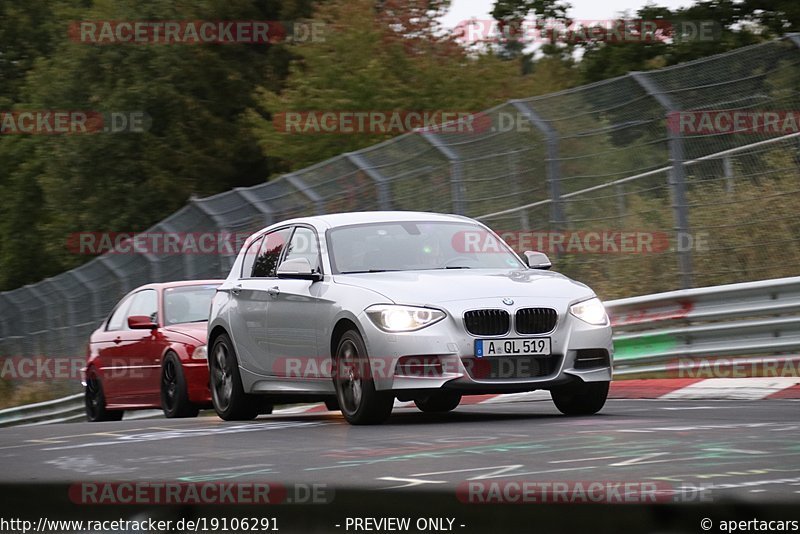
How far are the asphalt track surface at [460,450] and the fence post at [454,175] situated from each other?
546cm

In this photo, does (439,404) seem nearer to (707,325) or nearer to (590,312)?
(590,312)

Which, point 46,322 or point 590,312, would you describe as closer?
point 590,312

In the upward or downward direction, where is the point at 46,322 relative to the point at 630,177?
downward

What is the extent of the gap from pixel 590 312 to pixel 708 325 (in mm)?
3559

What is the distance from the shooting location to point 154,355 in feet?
49.0

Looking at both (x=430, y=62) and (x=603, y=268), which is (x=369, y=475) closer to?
(x=603, y=268)

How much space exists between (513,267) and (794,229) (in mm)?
3208

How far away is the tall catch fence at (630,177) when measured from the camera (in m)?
12.8

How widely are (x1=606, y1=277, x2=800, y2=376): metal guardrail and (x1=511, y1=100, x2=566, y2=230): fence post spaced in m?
1.23

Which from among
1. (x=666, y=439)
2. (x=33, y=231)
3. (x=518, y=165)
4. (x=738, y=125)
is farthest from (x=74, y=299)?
(x=33, y=231)

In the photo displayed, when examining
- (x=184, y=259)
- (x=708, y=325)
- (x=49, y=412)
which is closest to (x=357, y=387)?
Result: (x=708, y=325)

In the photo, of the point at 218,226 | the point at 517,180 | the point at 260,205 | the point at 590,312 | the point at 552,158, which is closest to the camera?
the point at 590,312

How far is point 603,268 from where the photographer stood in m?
15.1

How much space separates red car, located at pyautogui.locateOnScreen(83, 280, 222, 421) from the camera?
1392 centimetres
